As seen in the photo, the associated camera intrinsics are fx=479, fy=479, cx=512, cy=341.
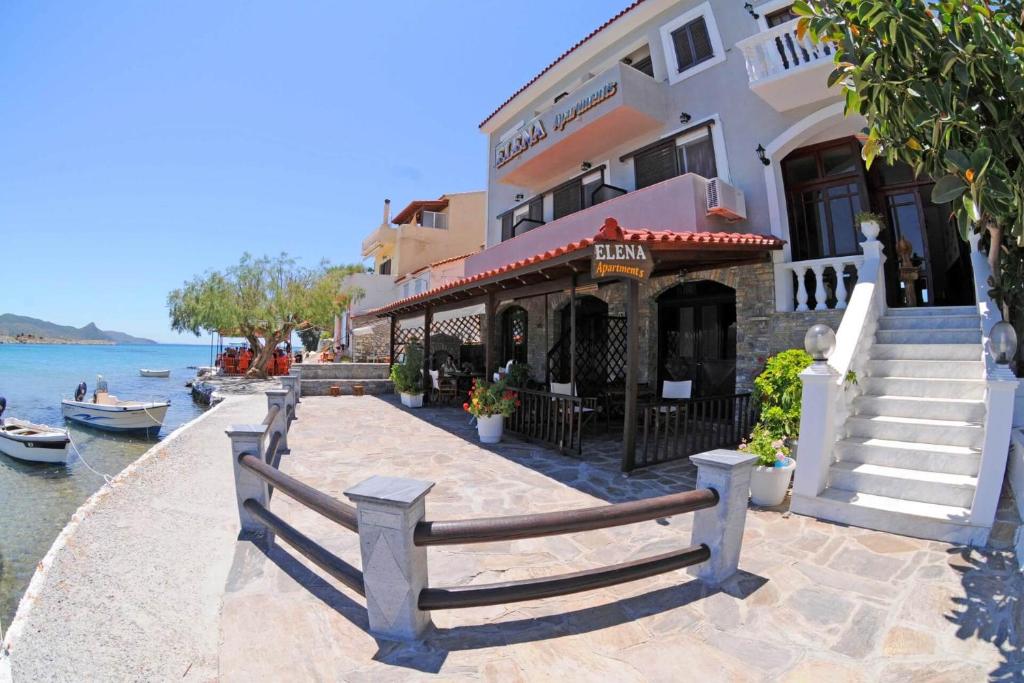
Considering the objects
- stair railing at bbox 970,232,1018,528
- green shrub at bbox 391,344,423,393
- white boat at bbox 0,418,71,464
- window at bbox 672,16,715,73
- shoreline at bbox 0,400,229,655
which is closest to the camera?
shoreline at bbox 0,400,229,655

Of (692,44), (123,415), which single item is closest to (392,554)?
(692,44)

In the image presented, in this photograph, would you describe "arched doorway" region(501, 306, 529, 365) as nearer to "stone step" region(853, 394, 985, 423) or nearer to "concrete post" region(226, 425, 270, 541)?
"stone step" region(853, 394, 985, 423)

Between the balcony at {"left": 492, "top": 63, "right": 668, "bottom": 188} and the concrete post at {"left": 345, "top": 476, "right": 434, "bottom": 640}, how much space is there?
8.83 m

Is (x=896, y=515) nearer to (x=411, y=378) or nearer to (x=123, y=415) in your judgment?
(x=411, y=378)

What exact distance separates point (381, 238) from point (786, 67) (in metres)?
23.0

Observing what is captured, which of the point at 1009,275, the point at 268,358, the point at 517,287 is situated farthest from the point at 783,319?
the point at 268,358

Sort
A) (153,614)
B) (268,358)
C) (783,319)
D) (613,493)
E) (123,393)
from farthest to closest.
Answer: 1. (123,393)
2. (268,358)
3. (783,319)
4. (613,493)
5. (153,614)

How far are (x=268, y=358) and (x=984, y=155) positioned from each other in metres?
25.7

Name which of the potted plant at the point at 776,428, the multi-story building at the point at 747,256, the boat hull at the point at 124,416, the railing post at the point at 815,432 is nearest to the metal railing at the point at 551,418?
the multi-story building at the point at 747,256

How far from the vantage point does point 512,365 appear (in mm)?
8922

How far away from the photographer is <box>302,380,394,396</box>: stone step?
14.6 m

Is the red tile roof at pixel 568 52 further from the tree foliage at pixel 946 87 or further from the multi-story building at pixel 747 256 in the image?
the tree foliage at pixel 946 87

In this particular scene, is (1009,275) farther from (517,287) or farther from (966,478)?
(517,287)

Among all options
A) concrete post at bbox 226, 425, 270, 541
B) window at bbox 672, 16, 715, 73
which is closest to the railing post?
concrete post at bbox 226, 425, 270, 541
